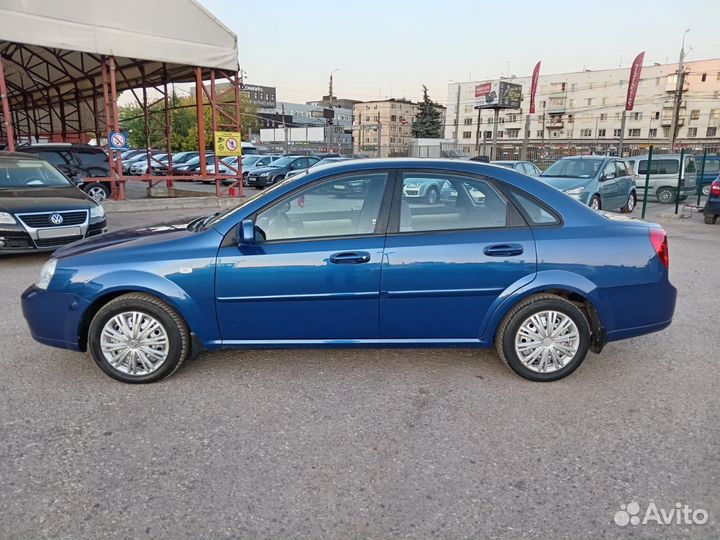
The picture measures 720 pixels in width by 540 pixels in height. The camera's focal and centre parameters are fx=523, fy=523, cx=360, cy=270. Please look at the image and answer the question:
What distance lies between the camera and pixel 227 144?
1564 cm

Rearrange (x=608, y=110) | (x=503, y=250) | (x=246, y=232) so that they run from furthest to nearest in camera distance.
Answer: (x=608, y=110) < (x=503, y=250) < (x=246, y=232)

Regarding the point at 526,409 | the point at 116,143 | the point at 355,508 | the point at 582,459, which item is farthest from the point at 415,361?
the point at 116,143

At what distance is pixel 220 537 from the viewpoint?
2.25m

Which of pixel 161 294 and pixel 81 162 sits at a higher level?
pixel 81 162

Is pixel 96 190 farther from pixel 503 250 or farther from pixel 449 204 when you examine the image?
pixel 503 250

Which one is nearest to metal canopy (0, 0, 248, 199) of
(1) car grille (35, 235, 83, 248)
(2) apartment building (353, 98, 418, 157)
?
(1) car grille (35, 235, 83, 248)

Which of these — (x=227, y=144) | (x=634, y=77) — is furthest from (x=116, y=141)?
(x=634, y=77)

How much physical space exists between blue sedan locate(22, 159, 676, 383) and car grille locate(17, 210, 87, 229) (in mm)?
3872

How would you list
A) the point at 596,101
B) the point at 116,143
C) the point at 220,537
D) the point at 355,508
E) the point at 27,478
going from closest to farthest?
the point at 220,537, the point at 355,508, the point at 27,478, the point at 116,143, the point at 596,101

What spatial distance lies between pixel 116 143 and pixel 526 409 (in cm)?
1346

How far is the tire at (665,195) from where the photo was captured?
17.6 m

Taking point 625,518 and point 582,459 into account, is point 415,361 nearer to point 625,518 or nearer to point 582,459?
point 582,459

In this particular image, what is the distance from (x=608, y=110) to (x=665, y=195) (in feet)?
232

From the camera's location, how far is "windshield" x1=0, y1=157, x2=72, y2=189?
26.4 feet
